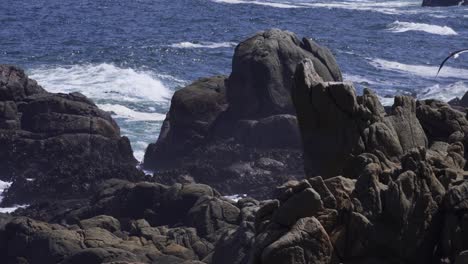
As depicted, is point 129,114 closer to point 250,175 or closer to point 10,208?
point 250,175

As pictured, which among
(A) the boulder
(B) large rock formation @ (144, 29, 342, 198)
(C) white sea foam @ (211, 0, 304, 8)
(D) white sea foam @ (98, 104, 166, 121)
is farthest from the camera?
(C) white sea foam @ (211, 0, 304, 8)

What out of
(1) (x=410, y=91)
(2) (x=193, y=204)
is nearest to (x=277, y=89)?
(2) (x=193, y=204)

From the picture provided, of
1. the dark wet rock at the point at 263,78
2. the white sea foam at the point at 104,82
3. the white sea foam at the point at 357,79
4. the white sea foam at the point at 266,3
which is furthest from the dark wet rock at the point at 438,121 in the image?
the white sea foam at the point at 266,3

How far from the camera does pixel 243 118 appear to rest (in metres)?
40.5

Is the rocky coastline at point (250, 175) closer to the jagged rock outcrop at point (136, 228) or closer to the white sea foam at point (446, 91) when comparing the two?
the jagged rock outcrop at point (136, 228)

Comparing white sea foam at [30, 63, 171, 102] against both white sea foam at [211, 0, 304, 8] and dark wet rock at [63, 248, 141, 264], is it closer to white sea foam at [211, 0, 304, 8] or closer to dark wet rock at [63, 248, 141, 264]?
dark wet rock at [63, 248, 141, 264]

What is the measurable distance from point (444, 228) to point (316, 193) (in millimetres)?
1821

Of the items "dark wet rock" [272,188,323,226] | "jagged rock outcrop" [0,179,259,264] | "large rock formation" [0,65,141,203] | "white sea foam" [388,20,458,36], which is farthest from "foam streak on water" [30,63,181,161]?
"white sea foam" [388,20,458,36]

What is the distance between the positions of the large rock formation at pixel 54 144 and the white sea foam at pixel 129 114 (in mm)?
7001

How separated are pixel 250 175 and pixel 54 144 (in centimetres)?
660

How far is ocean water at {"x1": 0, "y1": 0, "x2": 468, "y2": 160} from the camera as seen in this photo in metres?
54.5

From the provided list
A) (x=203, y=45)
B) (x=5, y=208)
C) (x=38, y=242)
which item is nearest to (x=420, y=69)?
(x=203, y=45)

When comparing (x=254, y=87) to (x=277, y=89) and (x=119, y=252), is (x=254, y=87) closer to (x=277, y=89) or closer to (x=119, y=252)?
(x=277, y=89)

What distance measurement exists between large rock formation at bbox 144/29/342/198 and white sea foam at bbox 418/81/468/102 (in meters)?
10.9
